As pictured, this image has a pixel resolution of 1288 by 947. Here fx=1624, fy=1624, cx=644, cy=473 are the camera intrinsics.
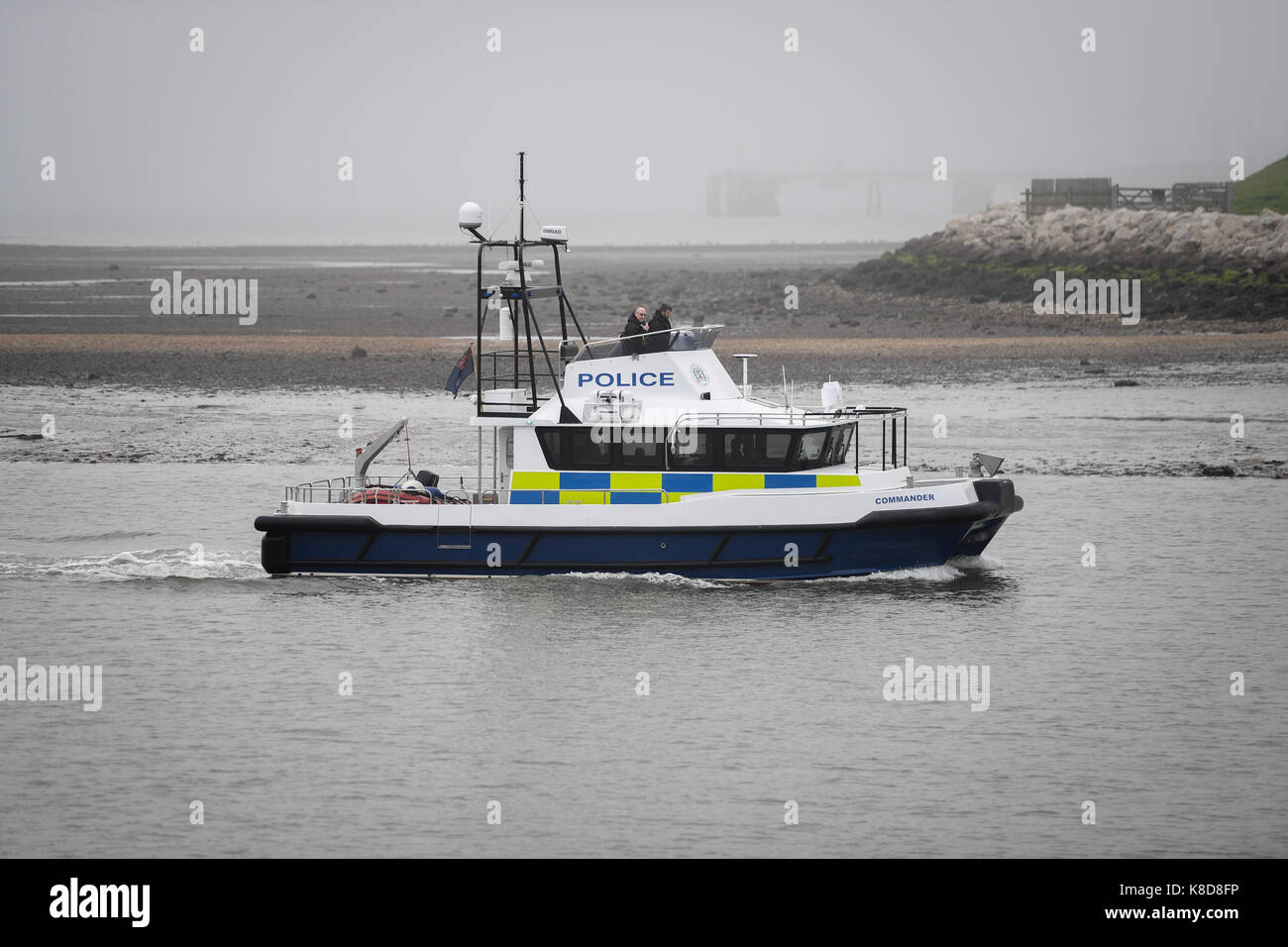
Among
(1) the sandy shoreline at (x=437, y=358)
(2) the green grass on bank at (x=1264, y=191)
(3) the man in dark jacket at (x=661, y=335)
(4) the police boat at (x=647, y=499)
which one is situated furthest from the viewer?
(2) the green grass on bank at (x=1264, y=191)

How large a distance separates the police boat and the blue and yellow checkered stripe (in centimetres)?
2

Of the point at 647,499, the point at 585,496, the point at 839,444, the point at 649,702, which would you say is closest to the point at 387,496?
the point at 585,496

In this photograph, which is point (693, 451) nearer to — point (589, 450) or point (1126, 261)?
point (589, 450)

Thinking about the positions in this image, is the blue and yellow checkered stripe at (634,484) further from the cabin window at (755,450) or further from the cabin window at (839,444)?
the cabin window at (839,444)

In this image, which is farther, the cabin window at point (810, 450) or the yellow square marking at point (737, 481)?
the cabin window at point (810, 450)

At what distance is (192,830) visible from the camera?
13.2 m

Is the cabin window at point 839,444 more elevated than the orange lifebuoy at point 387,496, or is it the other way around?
the cabin window at point 839,444

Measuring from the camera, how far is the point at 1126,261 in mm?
55844

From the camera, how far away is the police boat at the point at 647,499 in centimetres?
2038

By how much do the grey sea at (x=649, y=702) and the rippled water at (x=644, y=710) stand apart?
0.15 feet

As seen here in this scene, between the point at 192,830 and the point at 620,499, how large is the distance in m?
8.56

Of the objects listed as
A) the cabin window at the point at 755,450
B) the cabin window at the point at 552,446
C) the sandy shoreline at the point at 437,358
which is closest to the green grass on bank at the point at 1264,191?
the sandy shoreline at the point at 437,358

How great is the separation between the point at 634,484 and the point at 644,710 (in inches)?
193

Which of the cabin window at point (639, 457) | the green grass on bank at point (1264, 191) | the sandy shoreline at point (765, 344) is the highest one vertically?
the green grass on bank at point (1264, 191)
